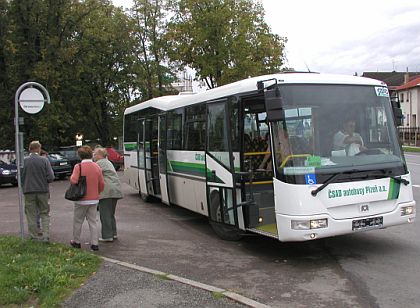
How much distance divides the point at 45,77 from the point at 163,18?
15.6 meters

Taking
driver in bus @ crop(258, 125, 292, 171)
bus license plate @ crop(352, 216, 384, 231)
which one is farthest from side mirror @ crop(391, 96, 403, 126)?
driver in bus @ crop(258, 125, 292, 171)

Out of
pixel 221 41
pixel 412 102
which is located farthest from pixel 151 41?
pixel 412 102

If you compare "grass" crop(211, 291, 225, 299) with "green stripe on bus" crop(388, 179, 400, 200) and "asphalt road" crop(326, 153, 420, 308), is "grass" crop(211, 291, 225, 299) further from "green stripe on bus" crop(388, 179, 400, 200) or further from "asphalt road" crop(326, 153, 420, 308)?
"green stripe on bus" crop(388, 179, 400, 200)

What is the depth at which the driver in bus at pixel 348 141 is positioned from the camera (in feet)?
24.4

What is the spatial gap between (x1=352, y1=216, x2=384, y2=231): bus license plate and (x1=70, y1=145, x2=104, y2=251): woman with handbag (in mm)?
4096

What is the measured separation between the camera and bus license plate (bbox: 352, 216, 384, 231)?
7.32 m

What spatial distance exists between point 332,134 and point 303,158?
0.65 m

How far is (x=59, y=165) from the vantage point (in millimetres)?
27312

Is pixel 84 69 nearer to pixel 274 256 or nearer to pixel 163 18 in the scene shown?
pixel 163 18

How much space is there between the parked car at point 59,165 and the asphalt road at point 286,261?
1604cm

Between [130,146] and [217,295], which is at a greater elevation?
[130,146]

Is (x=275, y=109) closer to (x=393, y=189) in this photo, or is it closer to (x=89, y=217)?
(x=393, y=189)

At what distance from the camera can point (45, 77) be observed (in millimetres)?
29609

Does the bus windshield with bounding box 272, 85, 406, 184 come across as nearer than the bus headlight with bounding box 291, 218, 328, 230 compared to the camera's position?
No
